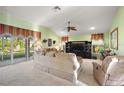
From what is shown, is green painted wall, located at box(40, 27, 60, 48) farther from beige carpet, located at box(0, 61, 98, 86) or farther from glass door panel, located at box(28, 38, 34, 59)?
beige carpet, located at box(0, 61, 98, 86)

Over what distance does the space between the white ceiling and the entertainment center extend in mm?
735

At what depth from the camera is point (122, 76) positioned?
7.11 feet

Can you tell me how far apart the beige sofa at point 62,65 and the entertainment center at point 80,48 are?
3.19 metres

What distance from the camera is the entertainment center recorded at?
7.29 m

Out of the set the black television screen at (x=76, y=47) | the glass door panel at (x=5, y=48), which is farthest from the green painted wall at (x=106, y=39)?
the glass door panel at (x=5, y=48)

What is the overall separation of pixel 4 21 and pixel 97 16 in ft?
14.7

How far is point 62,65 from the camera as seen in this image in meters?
3.64

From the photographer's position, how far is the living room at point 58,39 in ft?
13.0

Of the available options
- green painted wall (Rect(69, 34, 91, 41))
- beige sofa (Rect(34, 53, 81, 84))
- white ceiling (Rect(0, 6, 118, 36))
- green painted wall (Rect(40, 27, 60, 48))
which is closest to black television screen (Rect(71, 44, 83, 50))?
green painted wall (Rect(69, 34, 91, 41))

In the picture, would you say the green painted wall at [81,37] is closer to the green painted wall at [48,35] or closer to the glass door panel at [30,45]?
the green painted wall at [48,35]

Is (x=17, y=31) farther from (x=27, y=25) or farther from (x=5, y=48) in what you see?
(x=5, y=48)

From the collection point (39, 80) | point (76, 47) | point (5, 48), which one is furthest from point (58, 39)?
point (39, 80)
